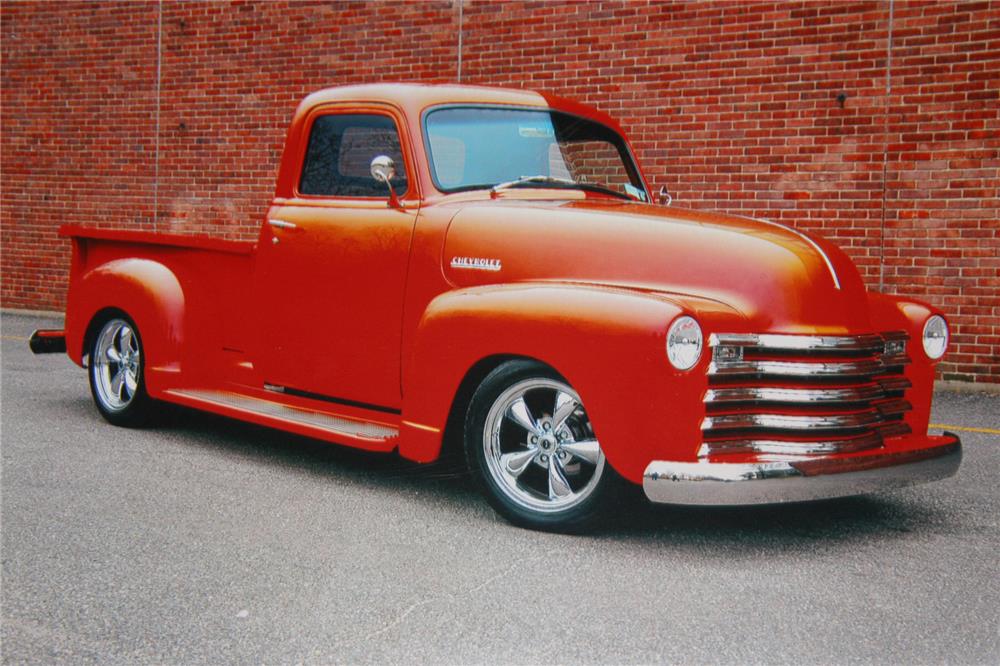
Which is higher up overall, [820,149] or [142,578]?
[820,149]

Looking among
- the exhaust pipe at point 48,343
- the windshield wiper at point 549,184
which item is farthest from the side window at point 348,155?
the exhaust pipe at point 48,343

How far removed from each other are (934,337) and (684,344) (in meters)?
1.57

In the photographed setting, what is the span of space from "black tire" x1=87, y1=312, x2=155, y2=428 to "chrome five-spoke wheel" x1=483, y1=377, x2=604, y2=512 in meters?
2.78

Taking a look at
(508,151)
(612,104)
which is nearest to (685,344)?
(508,151)

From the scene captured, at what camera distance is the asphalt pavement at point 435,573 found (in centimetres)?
321

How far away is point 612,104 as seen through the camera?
10.8 metres

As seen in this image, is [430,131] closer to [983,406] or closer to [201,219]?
[983,406]

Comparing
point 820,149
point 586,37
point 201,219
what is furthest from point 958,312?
point 201,219

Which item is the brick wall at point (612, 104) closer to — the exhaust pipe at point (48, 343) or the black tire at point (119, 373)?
the black tire at point (119, 373)

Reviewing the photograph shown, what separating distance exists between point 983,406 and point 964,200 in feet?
6.12

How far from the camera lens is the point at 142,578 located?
3791 mm

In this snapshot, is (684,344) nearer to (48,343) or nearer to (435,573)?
(435,573)

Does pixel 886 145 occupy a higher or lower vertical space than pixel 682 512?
higher

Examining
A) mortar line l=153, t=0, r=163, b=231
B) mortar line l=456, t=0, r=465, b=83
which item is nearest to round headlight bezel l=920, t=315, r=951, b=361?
mortar line l=456, t=0, r=465, b=83
